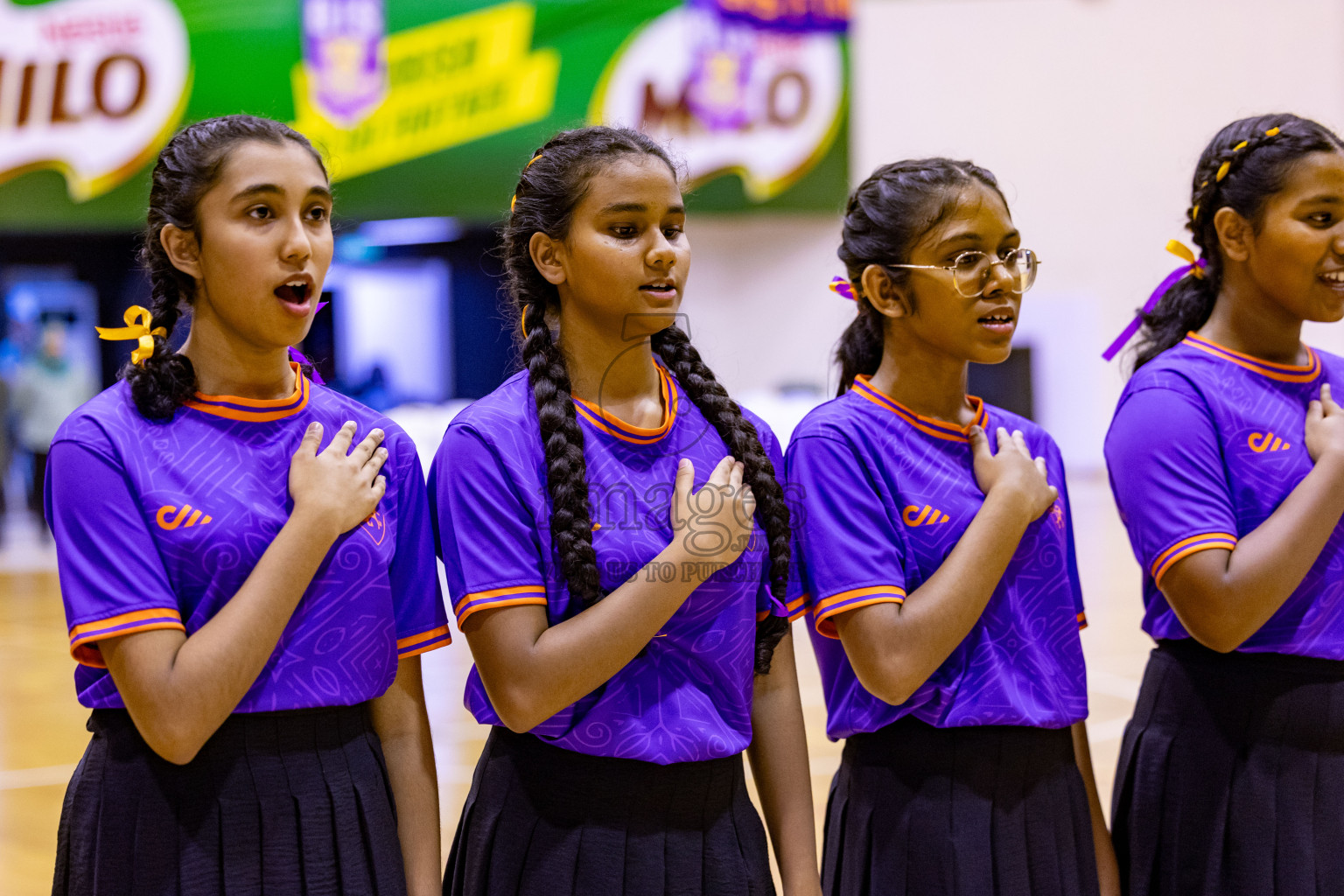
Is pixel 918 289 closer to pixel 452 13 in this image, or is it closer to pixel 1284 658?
pixel 1284 658

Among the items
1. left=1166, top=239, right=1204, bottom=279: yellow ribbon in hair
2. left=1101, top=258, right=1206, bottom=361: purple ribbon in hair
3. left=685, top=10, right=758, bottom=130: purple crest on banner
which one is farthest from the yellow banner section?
left=1166, top=239, right=1204, bottom=279: yellow ribbon in hair

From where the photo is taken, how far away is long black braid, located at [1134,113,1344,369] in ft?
7.79

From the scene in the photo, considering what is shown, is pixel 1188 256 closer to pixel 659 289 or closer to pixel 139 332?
pixel 659 289

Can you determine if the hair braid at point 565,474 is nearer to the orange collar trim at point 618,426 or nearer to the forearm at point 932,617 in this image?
the orange collar trim at point 618,426

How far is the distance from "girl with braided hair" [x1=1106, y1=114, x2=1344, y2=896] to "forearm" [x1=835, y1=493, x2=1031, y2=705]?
423mm

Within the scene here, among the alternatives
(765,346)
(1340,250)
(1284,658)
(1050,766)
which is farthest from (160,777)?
(765,346)

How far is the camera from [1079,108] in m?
14.1

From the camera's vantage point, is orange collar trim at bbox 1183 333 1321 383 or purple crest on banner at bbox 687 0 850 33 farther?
purple crest on banner at bbox 687 0 850 33

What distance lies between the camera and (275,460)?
1.87 meters

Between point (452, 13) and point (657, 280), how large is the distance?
37.5 feet

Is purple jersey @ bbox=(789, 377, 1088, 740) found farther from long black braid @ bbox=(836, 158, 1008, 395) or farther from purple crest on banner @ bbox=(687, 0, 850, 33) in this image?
purple crest on banner @ bbox=(687, 0, 850, 33)

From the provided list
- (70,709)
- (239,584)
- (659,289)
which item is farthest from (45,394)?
(659,289)

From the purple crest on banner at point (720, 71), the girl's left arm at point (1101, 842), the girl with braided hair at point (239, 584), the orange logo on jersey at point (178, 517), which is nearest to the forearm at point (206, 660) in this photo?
the girl with braided hair at point (239, 584)

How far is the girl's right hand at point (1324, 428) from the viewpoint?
87.8 inches
